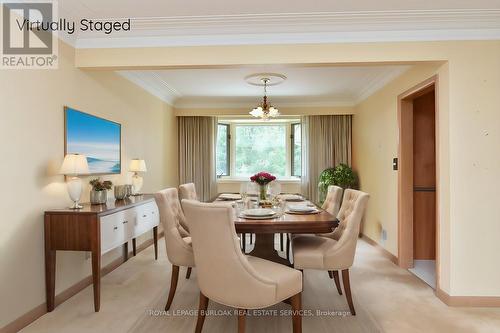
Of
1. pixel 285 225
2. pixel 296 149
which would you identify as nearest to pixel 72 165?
pixel 285 225

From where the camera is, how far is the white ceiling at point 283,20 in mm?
2541

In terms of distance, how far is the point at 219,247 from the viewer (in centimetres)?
193

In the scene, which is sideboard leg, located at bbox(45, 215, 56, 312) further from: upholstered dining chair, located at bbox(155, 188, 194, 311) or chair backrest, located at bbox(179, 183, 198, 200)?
chair backrest, located at bbox(179, 183, 198, 200)

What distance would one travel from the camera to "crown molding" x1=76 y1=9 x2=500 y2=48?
2.71 meters

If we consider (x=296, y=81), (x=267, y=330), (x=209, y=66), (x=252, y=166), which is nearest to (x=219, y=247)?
(x=267, y=330)

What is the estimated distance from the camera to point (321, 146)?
630 centimetres

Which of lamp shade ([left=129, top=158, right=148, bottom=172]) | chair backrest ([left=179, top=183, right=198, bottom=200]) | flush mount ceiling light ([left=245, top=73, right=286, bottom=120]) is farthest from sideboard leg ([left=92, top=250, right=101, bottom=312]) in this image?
flush mount ceiling light ([left=245, top=73, right=286, bottom=120])

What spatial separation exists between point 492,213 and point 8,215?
3808mm

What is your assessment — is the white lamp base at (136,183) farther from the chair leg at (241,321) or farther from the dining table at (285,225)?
the chair leg at (241,321)

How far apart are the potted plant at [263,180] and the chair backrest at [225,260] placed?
4.00ft

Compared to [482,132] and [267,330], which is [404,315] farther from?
[482,132]

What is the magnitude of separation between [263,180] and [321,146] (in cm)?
344

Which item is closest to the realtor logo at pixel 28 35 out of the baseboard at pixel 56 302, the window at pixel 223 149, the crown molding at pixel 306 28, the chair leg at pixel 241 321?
the crown molding at pixel 306 28

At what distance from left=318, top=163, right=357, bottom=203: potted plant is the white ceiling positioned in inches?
122
